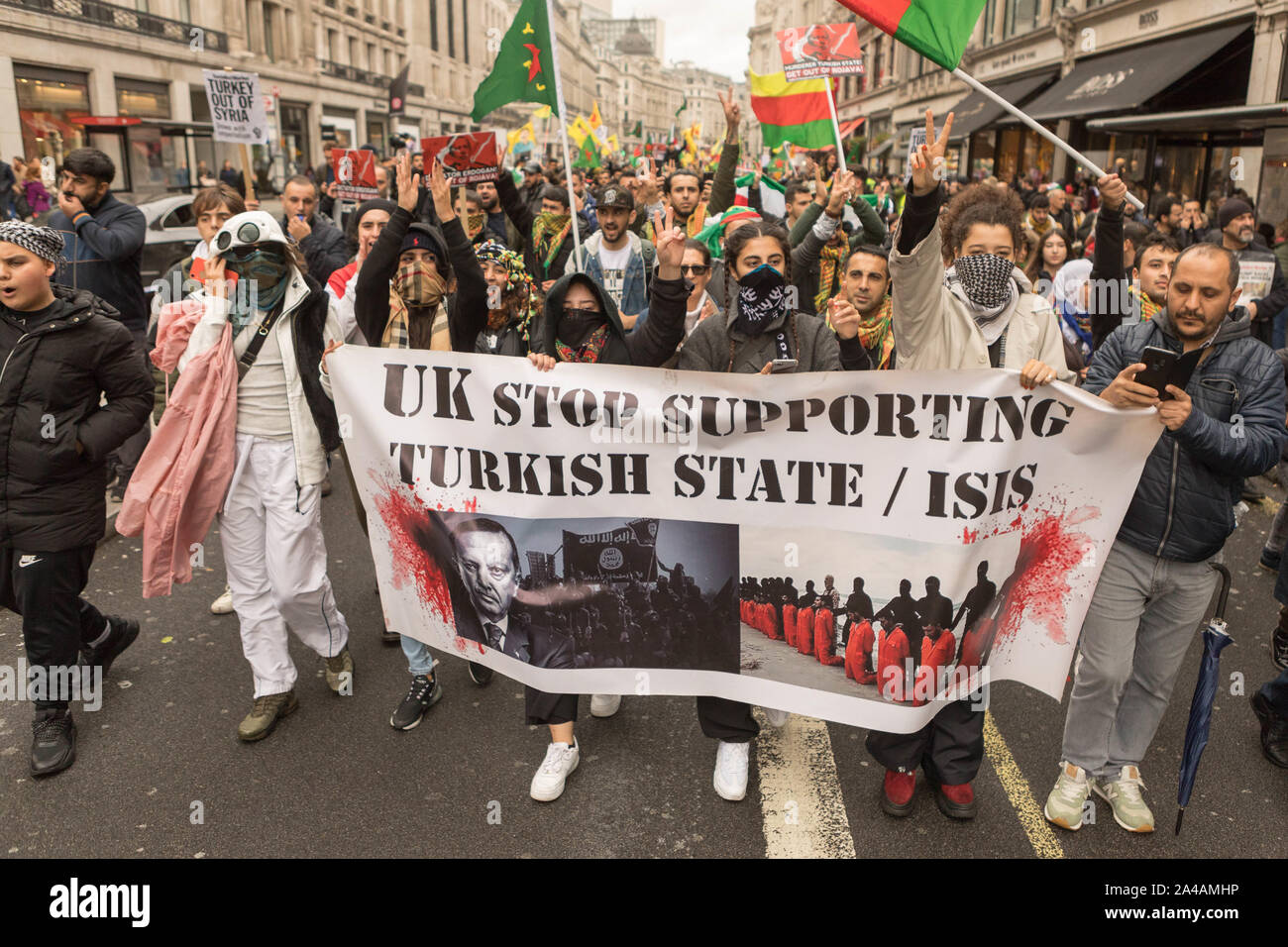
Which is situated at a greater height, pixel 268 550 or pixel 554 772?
pixel 268 550

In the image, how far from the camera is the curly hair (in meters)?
3.56

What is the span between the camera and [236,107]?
913 centimetres

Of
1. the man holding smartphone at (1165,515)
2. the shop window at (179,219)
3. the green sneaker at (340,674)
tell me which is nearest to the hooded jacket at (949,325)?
the man holding smartphone at (1165,515)

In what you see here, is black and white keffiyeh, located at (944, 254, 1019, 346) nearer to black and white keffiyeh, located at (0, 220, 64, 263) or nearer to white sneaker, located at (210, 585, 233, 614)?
black and white keffiyeh, located at (0, 220, 64, 263)

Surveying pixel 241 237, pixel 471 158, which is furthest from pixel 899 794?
pixel 471 158

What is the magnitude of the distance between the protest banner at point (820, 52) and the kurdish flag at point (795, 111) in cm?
36

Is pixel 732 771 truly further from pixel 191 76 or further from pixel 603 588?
pixel 191 76

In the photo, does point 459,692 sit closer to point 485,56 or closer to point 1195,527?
point 1195,527

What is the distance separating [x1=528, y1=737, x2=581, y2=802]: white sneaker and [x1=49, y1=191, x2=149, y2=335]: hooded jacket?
407 cm

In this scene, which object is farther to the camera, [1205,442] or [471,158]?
[471,158]

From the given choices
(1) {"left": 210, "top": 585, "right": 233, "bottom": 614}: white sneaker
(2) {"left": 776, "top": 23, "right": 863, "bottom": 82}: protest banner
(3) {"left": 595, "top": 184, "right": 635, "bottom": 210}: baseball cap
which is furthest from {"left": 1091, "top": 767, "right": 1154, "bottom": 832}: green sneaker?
(2) {"left": 776, "top": 23, "right": 863, "bottom": 82}: protest banner

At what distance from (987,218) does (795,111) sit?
6.71 meters

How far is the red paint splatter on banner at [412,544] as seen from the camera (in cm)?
359

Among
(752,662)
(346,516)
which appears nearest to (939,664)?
(752,662)
